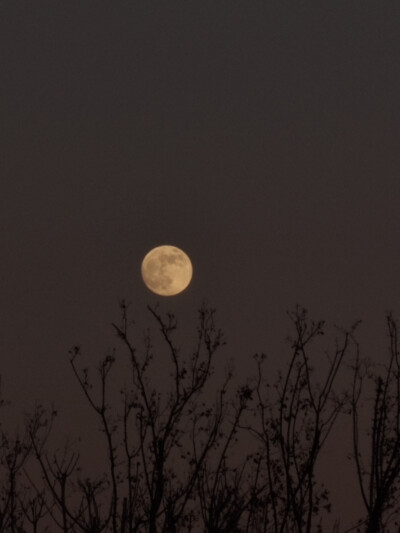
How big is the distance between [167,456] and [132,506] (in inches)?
60.6

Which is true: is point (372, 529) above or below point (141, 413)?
below

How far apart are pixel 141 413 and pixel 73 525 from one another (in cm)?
324

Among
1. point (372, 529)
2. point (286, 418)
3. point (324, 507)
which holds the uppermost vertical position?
point (286, 418)

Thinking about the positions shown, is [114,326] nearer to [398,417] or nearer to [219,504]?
[219,504]

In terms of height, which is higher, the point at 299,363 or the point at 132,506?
the point at 299,363

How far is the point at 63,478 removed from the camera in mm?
27422

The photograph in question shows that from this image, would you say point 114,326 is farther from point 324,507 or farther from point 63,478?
point 324,507

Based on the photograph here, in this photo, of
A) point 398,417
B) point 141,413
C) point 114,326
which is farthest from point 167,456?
point 398,417

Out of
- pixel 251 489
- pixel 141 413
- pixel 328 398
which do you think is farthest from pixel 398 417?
pixel 141 413

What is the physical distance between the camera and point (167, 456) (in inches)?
959

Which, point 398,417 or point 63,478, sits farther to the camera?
point 63,478

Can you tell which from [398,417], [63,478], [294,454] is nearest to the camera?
[398,417]

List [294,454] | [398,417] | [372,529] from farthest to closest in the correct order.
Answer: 1. [294,454]
2. [398,417]
3. [372,529]

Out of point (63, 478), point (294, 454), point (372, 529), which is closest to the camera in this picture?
point (372, 529)
